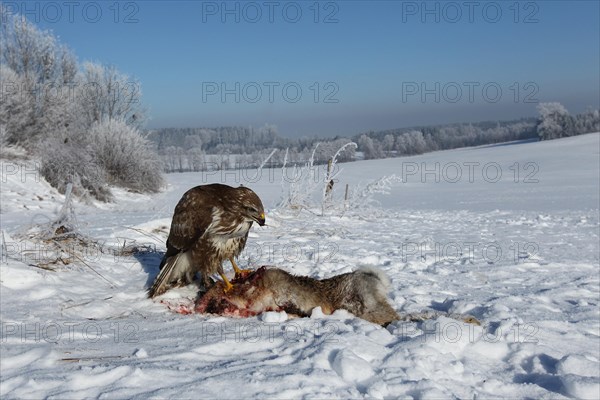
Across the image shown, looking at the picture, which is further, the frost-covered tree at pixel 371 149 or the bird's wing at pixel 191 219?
the frost-covered tree at pixel 371 149

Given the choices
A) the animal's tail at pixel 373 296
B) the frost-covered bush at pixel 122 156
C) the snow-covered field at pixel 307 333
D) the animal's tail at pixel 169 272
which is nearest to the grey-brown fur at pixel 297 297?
the animal's tail at pixel 373 296

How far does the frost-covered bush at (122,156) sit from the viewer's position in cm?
2701

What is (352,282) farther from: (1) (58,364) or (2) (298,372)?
(1) (58,364)

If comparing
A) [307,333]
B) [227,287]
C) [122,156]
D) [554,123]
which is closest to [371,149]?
[554,123]

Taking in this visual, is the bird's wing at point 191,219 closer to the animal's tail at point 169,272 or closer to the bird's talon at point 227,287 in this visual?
the animal's tail at point 169,272

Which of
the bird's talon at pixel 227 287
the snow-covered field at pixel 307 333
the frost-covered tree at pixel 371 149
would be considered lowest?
the snow-covered field at pixel 307 333

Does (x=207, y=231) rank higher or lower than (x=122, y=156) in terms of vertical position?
lower

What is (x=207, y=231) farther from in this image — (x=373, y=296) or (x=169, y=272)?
(x=373, y=296)

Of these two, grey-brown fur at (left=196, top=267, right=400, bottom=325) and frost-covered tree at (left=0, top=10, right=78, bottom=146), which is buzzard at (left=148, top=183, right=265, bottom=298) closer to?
grey-brown fur at (left=196, top=267, right=400, bottom=325)

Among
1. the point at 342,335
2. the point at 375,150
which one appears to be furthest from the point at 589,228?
the point at 375,150

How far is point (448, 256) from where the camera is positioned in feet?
22.1

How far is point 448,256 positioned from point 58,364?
540 centimetres

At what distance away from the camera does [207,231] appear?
12.3 ft

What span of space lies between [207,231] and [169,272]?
0.57 m
